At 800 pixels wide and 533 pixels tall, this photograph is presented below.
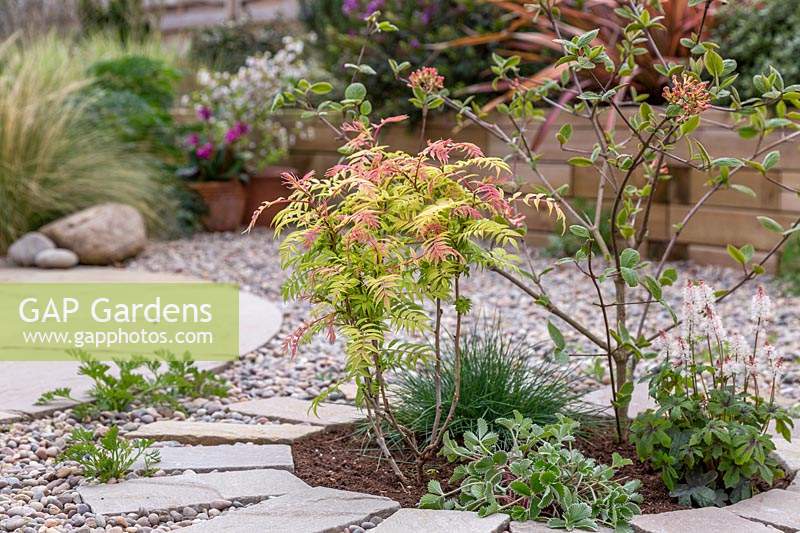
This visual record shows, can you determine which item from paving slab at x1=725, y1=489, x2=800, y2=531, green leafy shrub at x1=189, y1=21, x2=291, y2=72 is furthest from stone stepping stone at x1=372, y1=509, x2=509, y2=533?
green leafy shrub at x1=189, y1=21, x2=291, y2=72

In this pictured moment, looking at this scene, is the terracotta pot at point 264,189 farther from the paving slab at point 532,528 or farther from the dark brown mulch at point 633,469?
the paving slab at point 532,528

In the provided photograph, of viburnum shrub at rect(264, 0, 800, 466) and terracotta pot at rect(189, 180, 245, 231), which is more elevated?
terracotta pot at rect(189, 180, 245, 231)

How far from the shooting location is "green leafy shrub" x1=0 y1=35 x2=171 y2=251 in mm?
5777

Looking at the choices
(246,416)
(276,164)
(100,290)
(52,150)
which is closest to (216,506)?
(246,416)

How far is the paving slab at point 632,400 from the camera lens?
2.88m

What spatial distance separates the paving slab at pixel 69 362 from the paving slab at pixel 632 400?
127cm

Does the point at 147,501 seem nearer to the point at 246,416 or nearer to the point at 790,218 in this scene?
the point at 246,416

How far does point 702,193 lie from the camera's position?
5426 millimetres

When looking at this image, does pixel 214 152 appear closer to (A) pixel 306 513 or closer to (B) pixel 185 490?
(B) pixel 185 490

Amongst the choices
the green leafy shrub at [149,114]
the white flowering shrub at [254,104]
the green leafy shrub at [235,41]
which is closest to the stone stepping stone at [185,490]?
the green leafy shrub at [149,114]

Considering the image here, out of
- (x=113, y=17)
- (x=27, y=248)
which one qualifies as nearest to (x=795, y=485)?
(x=27, y=248)

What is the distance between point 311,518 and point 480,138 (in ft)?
14.5

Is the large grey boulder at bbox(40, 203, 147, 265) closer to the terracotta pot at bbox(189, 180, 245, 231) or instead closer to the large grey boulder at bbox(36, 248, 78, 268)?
the large grey boulder at bbox(36, 248, 78, 268)

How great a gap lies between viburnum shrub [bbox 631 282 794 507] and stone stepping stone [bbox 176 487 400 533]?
0.63 metres
